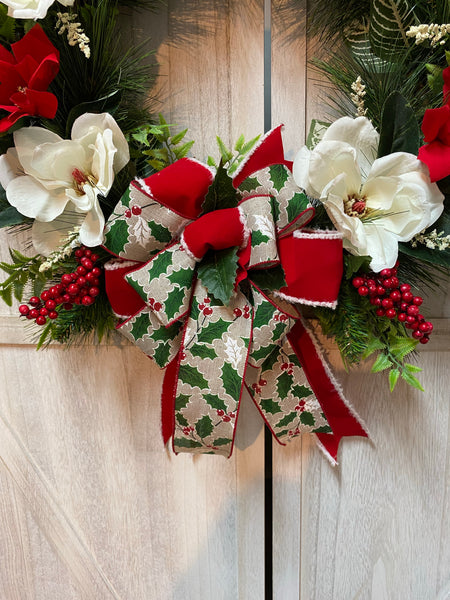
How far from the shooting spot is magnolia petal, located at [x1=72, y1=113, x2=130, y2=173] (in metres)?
0.57

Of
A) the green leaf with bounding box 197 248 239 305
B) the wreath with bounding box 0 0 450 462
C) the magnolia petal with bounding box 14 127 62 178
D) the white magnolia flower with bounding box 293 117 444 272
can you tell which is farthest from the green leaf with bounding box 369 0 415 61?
the magnolia petal with bounding box 14 127 62 178

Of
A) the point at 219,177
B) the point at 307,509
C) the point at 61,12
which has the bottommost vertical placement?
the point at 307,509

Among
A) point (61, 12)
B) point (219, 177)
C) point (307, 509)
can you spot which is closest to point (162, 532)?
point (307, 509)

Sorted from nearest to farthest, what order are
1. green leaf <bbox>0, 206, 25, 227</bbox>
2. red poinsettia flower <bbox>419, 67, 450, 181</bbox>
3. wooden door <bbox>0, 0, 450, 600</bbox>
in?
red poinsettia flower <bbox>419, 67, 450, 181</bbox> → green leaf <bbox>0, 206, 25, 227</bbox> → wooden door <bbox>0, 0, 450, 600</bbox>

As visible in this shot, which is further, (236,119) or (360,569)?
(360,569)

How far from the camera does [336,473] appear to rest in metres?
0.77

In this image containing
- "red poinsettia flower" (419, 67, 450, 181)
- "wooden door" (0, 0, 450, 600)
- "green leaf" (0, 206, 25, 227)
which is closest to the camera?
"red poinsettia flower" (419, 67, 450, 181)

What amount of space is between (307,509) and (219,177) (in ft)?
1.94

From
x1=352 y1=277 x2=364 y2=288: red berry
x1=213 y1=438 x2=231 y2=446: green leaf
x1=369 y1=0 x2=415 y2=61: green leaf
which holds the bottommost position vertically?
x1=213 y1=438 x2=231 y2=446: green leaf

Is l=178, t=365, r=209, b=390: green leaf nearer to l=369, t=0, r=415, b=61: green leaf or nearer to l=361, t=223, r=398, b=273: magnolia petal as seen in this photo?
l=361, t=223, r=398, b=273: magnolia petal

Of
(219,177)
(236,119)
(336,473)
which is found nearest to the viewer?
(219,177)

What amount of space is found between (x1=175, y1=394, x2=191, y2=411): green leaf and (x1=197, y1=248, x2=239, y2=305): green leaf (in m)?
0.15

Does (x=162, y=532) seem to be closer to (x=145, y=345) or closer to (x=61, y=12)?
(x=145, y=345)

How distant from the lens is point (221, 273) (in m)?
0.56
